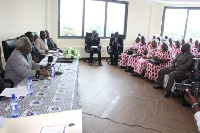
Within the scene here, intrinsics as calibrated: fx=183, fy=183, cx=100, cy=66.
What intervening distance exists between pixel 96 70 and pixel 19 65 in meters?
3.43

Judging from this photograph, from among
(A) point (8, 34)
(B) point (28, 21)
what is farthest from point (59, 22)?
(A) point (8, 34)

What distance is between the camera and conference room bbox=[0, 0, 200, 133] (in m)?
1.70

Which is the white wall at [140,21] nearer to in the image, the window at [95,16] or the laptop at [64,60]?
the window at [95,16]

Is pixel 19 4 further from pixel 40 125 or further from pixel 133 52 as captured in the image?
pixel 40 125

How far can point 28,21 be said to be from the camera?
5148 mm

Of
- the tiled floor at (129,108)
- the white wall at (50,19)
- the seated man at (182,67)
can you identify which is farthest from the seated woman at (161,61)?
the white wall at (50,19)

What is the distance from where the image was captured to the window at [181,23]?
7.91m

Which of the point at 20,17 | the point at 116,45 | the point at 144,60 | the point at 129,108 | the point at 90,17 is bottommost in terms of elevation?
the point at 129,108

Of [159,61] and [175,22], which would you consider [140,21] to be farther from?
[159,61]

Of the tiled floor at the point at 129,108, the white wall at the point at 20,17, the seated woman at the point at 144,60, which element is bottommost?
the tiled floor at the point at 129,108

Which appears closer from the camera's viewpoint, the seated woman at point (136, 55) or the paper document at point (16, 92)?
the paper document at point (16, 92)

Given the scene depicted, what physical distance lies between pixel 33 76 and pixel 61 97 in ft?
2.54

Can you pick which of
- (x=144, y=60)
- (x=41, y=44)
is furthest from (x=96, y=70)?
(x=41, y=44)

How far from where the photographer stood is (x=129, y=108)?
3.21 meters
